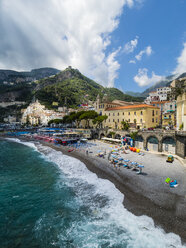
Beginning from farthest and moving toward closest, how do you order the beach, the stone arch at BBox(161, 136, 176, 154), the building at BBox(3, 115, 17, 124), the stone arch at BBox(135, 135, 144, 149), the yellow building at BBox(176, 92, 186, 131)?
the building at BBox(3, 115, 17, 124) → the stone arch at BBox(135, 135, 144, 149) → the stone arch at BBox(161, 136, 176, 154) → the yellow building at BBox(176, 92, 186, 131) → the beach

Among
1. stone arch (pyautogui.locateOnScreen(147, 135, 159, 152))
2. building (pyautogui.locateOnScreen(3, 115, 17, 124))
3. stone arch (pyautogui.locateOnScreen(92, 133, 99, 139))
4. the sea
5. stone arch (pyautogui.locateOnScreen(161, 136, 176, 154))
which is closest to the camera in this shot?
the sea

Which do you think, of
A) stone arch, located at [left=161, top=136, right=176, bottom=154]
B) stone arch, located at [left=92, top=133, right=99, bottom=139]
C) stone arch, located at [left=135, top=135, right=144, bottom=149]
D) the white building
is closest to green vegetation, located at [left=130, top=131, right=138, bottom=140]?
stone arch, located at [left=135, top=135, right=144, bottom=149]

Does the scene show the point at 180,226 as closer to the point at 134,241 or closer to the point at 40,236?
the point at 134,241

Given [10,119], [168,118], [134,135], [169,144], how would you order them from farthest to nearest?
[10,119] → [168,118] → [134,135] → [169,144]

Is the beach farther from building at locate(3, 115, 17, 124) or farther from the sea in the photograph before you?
building at locate(3, 115, 17, 124)

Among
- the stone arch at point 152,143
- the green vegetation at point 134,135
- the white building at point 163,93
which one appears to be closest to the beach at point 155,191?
the stone arch at point 152,143

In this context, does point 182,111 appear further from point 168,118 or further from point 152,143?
point 168,118

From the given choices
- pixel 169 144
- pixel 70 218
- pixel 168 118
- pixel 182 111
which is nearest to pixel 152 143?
pixel 169 144
